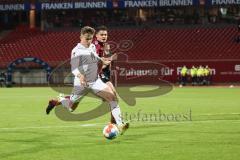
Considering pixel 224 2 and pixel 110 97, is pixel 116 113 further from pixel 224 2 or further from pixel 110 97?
pixel 224 2

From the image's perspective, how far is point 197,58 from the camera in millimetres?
47094

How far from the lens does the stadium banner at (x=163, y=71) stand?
4384cm

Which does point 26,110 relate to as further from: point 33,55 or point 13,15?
point 13,15

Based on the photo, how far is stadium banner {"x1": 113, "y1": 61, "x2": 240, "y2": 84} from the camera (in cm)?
4384

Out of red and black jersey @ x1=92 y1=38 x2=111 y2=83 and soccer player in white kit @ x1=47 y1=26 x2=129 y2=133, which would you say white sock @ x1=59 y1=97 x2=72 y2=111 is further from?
red and black jersey @ x1=92 y1=38 x2=111 y2=83

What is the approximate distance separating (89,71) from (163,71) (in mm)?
32886

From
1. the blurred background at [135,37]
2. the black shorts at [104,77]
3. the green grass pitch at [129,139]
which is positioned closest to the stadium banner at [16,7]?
the blurred background at [135,37]

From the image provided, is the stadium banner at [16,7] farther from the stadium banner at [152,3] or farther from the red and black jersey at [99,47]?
the red and black jersey at [99,47]

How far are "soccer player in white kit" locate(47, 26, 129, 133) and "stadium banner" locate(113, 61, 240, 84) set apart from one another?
31.5m

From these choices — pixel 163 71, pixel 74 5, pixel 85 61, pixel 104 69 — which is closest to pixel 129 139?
pixel 85 61

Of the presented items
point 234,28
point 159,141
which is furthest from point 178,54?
point 159,141

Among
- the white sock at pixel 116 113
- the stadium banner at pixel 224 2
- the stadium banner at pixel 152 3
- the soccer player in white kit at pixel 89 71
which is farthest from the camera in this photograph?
the stadium banner at pixel 152 3

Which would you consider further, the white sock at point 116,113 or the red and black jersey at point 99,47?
the red and black jersey at point 99,47

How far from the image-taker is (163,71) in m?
45.4
